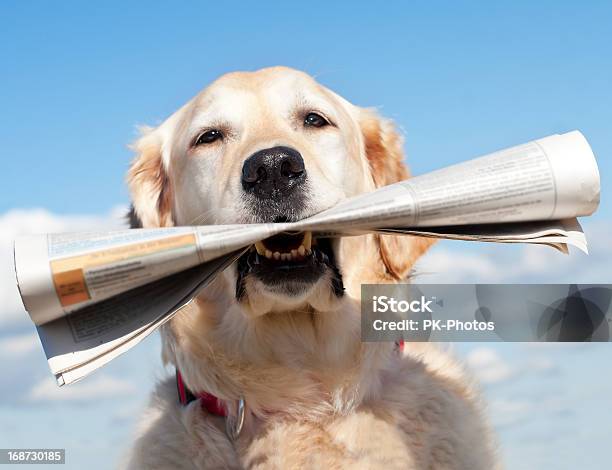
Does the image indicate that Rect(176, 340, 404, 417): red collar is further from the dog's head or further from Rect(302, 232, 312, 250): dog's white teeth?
Answer: Rect(302, 232, 312, 250): dog's white teeth

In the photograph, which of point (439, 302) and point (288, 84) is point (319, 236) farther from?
point (288, 84)

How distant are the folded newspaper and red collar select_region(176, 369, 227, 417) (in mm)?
1029

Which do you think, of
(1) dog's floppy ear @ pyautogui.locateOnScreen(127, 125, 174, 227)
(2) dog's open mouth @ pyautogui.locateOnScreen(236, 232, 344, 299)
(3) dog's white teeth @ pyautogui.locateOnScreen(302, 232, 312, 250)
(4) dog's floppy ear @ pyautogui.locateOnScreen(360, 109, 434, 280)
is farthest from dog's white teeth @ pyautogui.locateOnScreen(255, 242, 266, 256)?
(1) dog's floppy ear @ pyautogui.locateOnScreen(127, 125, 174, 227)

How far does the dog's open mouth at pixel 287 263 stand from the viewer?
11.2 feet

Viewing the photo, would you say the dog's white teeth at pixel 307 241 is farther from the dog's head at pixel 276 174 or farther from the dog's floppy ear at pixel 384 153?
the dog's floppy ear at pixel 384 153

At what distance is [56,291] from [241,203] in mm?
1098

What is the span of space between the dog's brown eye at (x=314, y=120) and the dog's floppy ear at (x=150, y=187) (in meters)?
0.93

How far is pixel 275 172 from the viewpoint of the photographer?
344 centimetres

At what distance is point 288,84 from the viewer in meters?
4.18

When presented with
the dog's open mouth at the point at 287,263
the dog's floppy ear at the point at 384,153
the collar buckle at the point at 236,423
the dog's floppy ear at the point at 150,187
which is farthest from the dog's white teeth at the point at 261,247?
the dog's floppy ear at the point at 150,187

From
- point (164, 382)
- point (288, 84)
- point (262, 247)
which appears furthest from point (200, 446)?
point (288, 84)

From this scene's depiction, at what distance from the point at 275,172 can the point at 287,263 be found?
1.37ft

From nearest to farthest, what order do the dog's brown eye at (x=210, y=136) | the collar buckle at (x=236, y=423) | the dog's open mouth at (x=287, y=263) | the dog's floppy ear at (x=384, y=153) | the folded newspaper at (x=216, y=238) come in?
the folded newspaper at (x=216, y=238) → the dog's open mouth at (x=287, y=263) → the collar buckle at (x=236, y=423) → the dog's brown eye at (x=210, y=136) → the dog's floppy ear at (x=384, y=153)

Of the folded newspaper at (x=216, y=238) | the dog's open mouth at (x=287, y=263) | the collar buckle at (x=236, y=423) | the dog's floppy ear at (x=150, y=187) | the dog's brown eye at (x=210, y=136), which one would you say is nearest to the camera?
the folded newspaper at (x=216, y=238)
